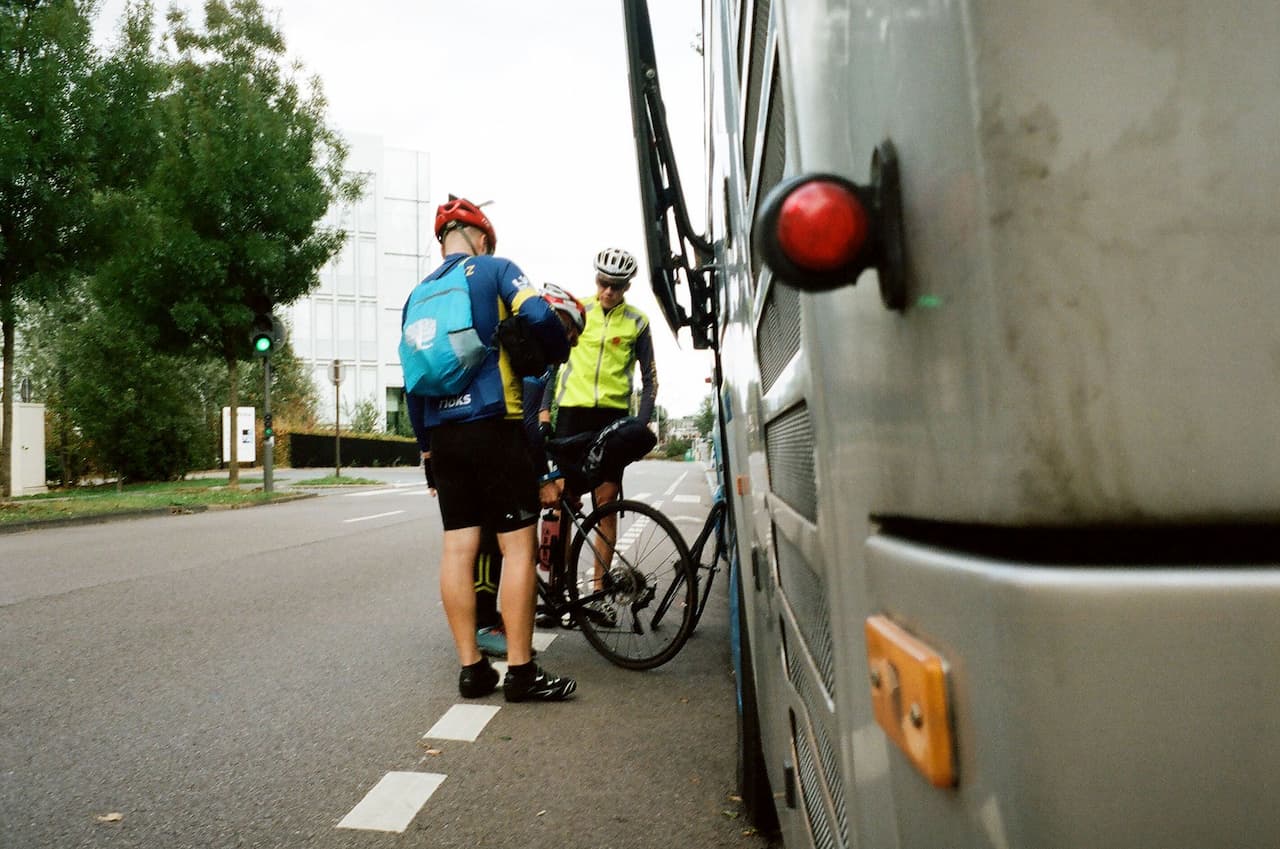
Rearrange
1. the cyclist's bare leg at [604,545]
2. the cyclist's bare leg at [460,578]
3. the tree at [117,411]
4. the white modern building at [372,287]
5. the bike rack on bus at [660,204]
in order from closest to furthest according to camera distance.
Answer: the bike rack on bus at [660,204]
the cyclist's bare leg at [460,578]
the cyclist's bare leg at [604,545]
the tree at [117,411]
the white modern building at [372,287]

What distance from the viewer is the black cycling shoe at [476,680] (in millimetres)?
4348

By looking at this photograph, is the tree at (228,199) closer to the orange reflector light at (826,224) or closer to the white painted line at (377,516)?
the white painted line at (377,516)

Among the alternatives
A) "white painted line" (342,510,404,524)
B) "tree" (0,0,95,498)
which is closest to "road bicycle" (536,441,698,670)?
"white painted line" (342,510,404,524)

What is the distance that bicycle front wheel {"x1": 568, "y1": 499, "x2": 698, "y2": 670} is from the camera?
486 cm

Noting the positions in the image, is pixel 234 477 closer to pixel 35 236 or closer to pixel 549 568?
pixel 35 236

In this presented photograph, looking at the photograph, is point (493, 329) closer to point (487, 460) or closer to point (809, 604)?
point (487, 460)

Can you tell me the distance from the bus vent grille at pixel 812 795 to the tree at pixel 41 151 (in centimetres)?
1628

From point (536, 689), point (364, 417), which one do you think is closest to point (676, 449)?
point (364, 417)

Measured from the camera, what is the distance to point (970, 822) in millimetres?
771

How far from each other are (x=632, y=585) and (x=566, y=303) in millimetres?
1365

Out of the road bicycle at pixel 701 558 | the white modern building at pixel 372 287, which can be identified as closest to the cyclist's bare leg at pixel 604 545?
the road bicycle at pixel 701 558

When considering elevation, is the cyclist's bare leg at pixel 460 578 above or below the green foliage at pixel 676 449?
below

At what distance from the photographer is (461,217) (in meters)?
4.37

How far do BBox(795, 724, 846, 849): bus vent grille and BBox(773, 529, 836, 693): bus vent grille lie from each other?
204 millimetres
